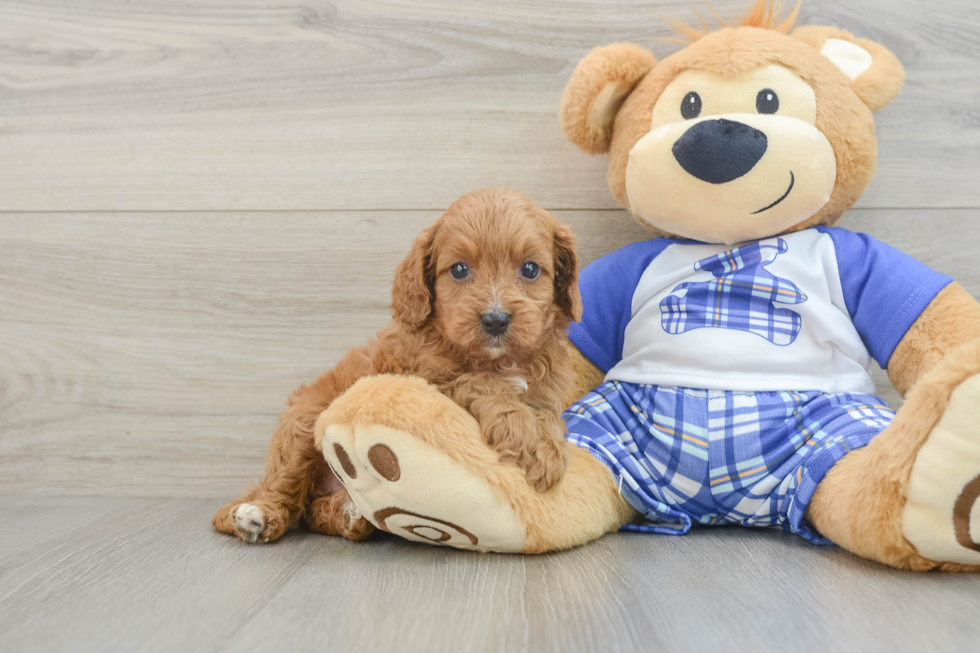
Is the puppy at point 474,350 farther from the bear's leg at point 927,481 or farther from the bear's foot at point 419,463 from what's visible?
the bear's leg at point 927,481

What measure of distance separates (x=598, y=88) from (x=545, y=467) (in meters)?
0.73

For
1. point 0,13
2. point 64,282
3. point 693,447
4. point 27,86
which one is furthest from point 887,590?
point 0,13

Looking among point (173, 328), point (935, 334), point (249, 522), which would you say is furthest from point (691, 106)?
point (173, 328)

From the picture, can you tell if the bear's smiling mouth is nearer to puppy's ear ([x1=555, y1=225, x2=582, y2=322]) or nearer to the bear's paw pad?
puppy's ear ([x1=555, y1=225, x2=582, y2=322])

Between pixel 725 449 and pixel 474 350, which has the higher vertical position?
pixel 474 350

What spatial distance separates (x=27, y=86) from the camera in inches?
64.8

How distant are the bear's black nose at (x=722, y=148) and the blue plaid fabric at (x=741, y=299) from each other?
167 mm

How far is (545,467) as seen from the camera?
106cm

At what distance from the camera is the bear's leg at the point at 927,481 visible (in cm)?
89

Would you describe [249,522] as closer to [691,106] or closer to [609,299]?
[609,299]

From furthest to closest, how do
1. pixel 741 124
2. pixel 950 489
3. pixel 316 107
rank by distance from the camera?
pixel 316 107, pixel 741 124, pixel 950 489

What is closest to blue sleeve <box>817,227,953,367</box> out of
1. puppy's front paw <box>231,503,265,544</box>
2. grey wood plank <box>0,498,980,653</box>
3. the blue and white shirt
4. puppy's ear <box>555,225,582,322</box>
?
the blue and white shirt

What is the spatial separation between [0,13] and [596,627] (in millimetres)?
1869

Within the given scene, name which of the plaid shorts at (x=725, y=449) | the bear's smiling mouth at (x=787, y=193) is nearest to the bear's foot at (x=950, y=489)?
the plaid shorts at (x=725, y=449)
